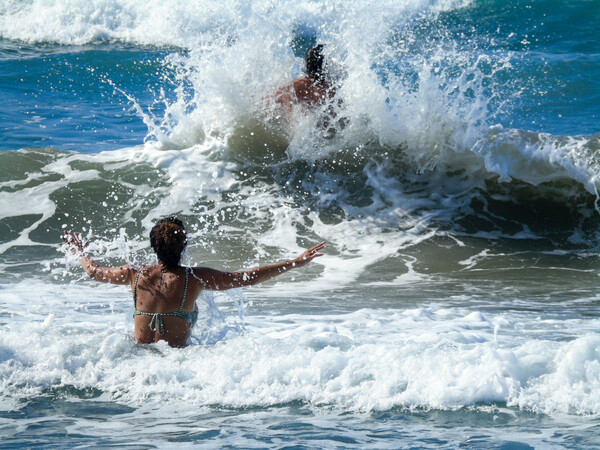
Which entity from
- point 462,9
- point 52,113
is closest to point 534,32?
point 462,9

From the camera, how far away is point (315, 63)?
8820 millimetres

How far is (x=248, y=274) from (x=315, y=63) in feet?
17.3

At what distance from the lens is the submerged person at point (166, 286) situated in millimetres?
4195

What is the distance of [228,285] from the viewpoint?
4.21 m

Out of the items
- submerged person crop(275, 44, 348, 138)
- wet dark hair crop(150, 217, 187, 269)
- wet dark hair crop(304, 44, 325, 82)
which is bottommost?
wet dark hair crop(150, 217, 187, 269)

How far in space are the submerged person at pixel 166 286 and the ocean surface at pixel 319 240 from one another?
0.50 feet

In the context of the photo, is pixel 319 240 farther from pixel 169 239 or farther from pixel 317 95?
pixel 169 239

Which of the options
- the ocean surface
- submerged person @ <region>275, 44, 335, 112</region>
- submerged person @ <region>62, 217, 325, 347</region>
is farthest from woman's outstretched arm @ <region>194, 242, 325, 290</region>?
submerged person @ <region>275, 44, 335, 112</region>

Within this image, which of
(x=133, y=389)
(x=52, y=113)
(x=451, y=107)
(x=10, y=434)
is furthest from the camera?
(x=52, y=113)

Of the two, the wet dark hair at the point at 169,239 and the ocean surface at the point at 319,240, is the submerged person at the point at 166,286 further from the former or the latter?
the ocean surface at the point at 319,240

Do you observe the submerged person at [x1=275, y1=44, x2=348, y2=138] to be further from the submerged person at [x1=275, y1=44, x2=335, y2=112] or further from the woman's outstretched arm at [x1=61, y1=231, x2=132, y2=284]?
the woman's outstretched arm at [x1=61, y1=231, x2=132, y2=284]

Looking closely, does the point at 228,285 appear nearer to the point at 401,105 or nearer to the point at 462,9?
the point at 401,105

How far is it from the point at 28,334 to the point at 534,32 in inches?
617

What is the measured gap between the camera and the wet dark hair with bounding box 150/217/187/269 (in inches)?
162
